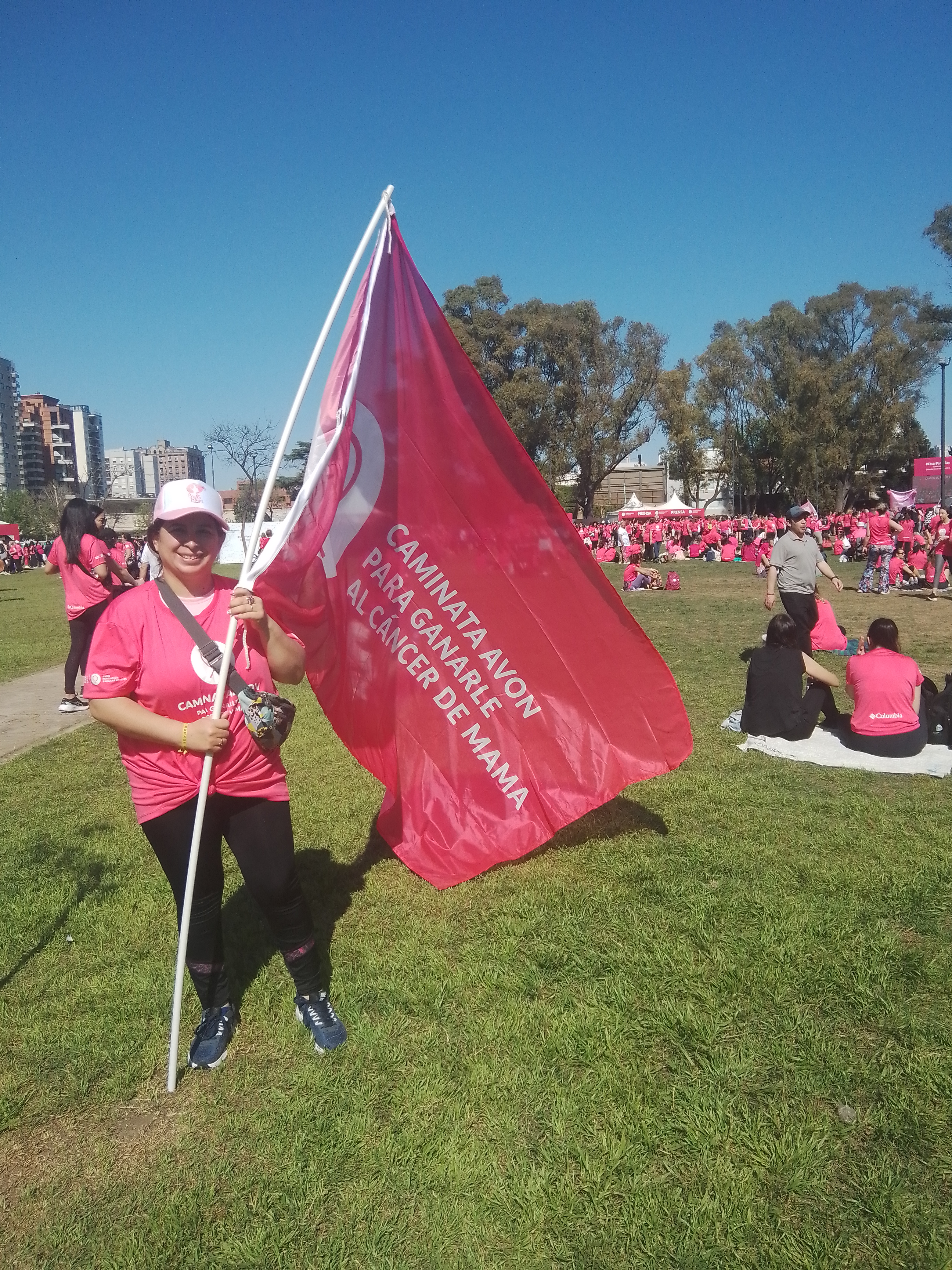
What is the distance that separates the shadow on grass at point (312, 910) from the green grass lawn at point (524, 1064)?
0.03 metres

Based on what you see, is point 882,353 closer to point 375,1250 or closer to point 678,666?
point 678,666

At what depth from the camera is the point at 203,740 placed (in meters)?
2.82

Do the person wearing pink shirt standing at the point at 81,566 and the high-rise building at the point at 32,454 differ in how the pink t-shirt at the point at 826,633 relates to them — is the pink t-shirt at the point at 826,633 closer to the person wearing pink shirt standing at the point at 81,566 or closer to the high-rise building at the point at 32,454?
the person wearing pink shirt standing at the point at 81,566

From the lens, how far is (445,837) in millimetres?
4309

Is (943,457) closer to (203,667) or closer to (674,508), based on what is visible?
(674,508)

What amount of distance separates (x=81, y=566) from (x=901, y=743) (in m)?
6.91

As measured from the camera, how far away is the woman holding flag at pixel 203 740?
285 centimetres

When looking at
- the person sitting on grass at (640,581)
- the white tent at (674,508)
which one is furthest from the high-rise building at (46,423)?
the person sitting on grass at (640,581)

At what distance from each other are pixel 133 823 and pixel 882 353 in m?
53.4

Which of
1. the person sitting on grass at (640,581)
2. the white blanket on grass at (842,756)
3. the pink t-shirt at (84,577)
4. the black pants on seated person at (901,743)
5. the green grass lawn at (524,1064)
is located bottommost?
the green grass lawn at (524,1064)

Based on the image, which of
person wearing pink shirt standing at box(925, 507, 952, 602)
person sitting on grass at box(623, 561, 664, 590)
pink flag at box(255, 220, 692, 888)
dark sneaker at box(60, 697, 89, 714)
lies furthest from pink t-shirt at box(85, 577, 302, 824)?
person sitting on grass at box(623, 561, 664, 590)

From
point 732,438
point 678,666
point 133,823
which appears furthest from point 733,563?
point 732,438

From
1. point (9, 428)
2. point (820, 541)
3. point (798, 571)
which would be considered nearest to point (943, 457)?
point (820, 541)

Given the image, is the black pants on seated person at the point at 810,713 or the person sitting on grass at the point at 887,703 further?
the black pants on seated person at the point at 810,713
